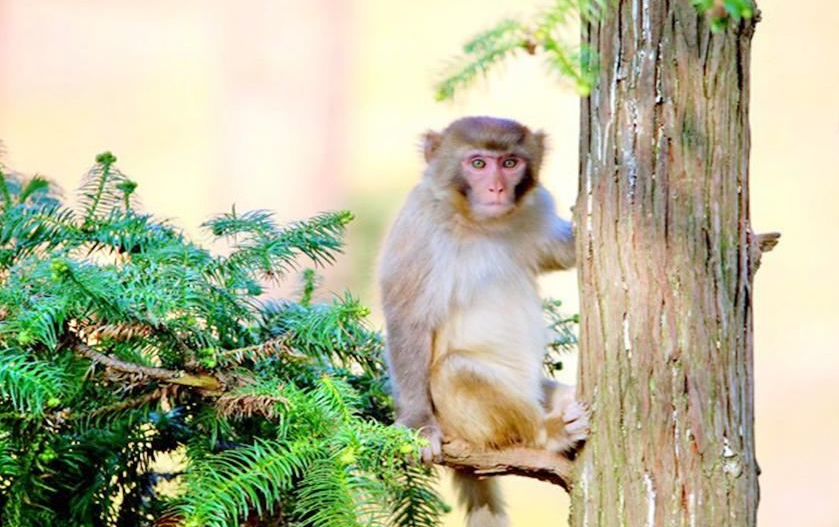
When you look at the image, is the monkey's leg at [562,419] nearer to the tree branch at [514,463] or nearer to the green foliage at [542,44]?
the tree branch at [514,463]

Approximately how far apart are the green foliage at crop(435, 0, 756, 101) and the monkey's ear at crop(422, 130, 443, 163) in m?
2.17

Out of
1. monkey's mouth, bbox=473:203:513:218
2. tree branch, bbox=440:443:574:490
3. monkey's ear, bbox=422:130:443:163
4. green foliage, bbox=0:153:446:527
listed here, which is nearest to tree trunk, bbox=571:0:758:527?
tree branch, bbox=440:443:574:490

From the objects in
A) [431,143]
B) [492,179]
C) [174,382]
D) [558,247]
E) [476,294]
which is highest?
[431,143]

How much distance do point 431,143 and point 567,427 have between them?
1.29 meters

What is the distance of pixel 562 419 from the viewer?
A: 3018 mm

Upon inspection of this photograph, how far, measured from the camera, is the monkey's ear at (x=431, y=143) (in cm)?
392

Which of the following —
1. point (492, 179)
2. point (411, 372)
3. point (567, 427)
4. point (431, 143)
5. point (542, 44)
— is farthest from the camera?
point (431, 143)

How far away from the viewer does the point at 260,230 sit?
122 inches

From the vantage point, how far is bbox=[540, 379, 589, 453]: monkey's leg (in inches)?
114

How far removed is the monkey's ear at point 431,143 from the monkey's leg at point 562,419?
82 cm

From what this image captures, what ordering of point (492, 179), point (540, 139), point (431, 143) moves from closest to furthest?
point (492, 179) < point (540, 139) < point (431, 143)

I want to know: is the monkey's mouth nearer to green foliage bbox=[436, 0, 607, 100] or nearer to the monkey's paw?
the monkey's paw

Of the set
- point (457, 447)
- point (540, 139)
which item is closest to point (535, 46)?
point (457, 447)

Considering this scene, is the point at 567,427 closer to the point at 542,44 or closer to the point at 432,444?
the point at 432,444
